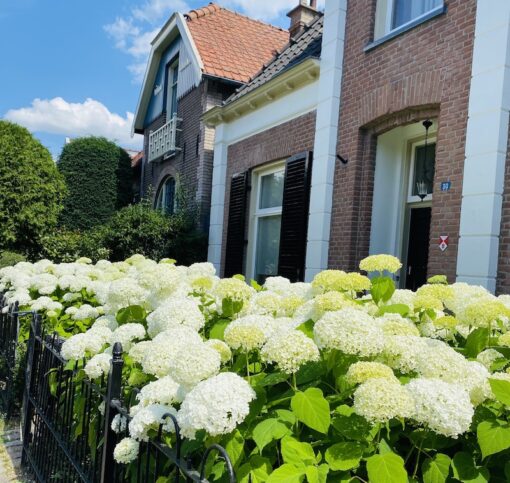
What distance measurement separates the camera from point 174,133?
12.9 metres

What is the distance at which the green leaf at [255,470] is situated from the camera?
1190mm

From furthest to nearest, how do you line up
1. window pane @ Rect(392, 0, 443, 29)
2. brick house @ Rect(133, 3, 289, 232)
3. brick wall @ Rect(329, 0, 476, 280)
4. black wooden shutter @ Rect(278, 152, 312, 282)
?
brick house @ Rect(133, 3, 289, 232)
black wooden shutter @ Rect(278, 152, 312, 282)
window pane @ Rect(392, 0, 443, 29)
brick wall @ Rect(329, 0, 476, 280)

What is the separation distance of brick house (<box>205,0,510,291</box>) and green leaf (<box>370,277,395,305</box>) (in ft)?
10.6

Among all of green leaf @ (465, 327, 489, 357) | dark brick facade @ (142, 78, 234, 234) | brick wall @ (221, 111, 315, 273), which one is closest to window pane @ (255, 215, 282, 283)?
brick wall @ (221, 111, 315, 273)

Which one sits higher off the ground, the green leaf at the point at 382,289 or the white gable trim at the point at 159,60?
the white gable trim at the point at 159,60

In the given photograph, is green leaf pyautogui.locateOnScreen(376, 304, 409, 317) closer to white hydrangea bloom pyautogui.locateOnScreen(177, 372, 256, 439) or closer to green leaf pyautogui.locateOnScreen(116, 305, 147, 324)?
white hydrangea bloom pyautogui.locateOnScreen(177, 372, 256, 439)

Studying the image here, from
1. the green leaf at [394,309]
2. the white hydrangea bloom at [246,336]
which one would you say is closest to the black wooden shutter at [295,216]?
the green leaf at [394,309]

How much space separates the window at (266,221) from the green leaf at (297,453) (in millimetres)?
7282

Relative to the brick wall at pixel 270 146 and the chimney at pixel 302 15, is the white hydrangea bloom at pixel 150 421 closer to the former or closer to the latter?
the brick wall at pixel 270 146

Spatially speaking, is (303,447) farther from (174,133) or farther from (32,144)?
(32,144)

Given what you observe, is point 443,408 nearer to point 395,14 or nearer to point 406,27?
point 406,27

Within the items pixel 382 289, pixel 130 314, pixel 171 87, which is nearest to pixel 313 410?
pixel 382 289

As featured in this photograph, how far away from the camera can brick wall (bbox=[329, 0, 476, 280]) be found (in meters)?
5.17

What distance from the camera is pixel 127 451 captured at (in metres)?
1.56
